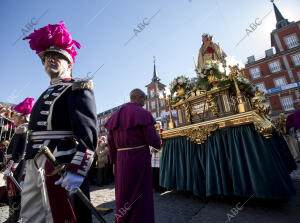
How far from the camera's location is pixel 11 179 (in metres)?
2.24

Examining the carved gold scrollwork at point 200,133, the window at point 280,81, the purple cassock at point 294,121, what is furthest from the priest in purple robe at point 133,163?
the window at point 280,81

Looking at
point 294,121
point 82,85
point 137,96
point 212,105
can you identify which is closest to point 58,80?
point 82,85

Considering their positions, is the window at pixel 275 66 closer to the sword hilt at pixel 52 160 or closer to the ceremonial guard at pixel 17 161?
the ceremonial guard at pixel 17 161

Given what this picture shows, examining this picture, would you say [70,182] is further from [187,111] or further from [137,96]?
[187,111]

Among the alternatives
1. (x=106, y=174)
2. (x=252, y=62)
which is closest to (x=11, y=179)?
(x=106, y=174)

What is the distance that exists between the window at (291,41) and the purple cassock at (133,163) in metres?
33.6

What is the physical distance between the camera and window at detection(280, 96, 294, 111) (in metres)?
23.0

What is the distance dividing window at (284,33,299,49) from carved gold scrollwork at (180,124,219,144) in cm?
3181

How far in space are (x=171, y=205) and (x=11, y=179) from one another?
117 inches

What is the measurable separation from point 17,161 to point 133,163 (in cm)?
214

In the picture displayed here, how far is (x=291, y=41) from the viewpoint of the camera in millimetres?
24328

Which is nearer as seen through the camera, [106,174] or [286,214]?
[286,214]

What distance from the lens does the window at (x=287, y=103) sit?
23.0 m

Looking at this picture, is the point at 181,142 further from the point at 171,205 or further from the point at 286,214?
the point at 286,214
